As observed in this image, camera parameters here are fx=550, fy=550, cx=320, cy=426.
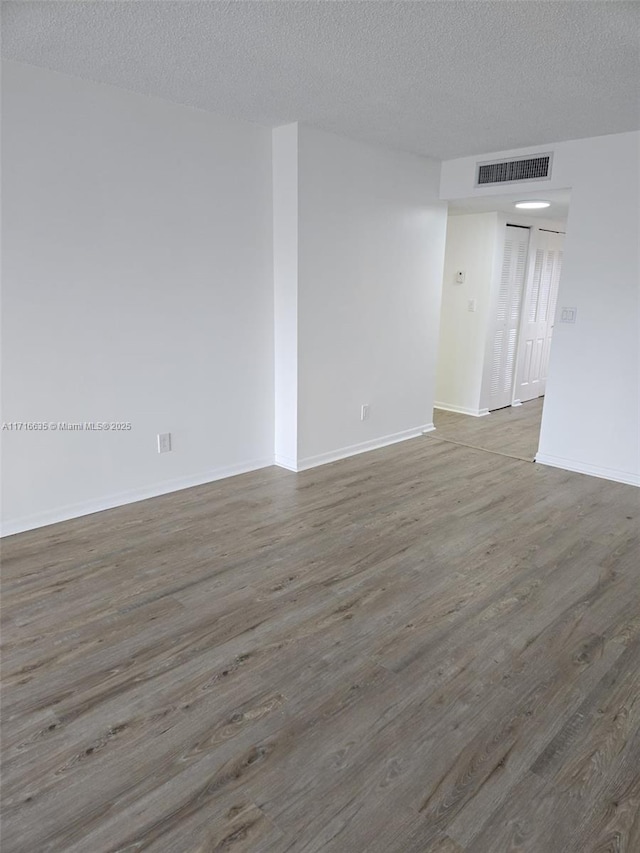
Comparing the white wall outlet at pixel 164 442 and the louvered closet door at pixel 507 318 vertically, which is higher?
the louvered closet door at pixel 507 318

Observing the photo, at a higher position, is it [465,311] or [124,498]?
[465,311]

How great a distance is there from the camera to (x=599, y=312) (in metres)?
4.08

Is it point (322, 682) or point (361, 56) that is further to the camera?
point (361, 56)

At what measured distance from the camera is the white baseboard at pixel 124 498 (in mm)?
3162

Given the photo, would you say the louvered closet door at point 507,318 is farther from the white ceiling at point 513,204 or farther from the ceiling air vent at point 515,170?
the ceiling air vent at point 515,170

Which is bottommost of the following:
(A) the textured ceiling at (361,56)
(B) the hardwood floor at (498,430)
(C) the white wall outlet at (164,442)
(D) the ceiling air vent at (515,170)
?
(B) the hardwood floor at (498,430)

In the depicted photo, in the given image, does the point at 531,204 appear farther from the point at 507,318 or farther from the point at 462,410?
the point at 462,410

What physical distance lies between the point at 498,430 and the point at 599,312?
5.99 ft

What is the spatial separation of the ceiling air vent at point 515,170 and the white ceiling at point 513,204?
0.40 ft

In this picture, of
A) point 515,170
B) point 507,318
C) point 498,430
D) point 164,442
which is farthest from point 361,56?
point 507,318

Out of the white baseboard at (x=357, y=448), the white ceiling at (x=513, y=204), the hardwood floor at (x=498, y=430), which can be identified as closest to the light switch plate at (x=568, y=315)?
the white ceiling at (x=513, y=204)

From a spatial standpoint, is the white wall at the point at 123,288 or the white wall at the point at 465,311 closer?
the white wall at the point at 123,288

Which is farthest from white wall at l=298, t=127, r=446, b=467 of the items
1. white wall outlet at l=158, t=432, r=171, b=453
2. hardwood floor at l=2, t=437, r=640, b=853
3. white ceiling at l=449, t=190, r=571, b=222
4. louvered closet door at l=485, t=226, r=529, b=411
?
louvered closet door at l=485, t=226, r=529, b=411

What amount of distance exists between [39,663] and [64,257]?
2082mm
